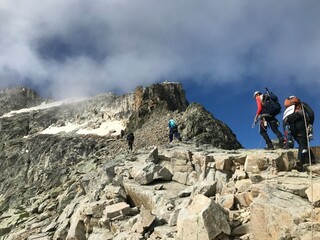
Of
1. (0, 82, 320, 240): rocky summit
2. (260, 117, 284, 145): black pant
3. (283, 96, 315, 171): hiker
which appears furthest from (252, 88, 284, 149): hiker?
(283, 96, 315, 171): hiker

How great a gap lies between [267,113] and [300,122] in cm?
269

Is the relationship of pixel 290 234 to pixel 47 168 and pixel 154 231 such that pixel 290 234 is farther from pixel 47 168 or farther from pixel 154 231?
pixel 47 168

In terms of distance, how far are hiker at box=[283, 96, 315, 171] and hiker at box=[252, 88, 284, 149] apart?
2116mm

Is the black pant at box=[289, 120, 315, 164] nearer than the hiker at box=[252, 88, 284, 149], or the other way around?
the black pant at box=[289, 120, 315, 164]

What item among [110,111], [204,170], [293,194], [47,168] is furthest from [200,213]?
[110,111]

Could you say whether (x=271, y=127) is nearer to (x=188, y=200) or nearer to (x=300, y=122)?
(x=300, y=122)

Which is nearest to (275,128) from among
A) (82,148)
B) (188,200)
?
(188,200)

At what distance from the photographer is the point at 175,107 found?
213ft

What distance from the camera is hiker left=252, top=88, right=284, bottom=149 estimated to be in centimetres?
1636

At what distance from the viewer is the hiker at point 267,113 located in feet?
53.7

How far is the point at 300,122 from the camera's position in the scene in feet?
45.3

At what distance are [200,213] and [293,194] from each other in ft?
9.25

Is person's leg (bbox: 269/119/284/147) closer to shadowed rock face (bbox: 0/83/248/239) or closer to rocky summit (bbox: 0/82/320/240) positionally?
rocky summit (bbox: 0/82/320/240)

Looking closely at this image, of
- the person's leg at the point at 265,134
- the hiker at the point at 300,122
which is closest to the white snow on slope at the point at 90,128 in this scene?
the person's leg at the point at 265,134
